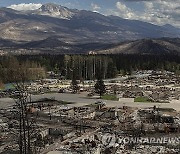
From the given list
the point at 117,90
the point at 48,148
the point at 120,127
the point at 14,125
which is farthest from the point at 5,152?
the point at 117,90

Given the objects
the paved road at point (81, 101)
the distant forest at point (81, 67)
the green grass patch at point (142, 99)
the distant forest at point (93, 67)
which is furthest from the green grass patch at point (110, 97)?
the distant forest at point (93, 67)

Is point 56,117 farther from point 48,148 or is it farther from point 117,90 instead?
point 117,90

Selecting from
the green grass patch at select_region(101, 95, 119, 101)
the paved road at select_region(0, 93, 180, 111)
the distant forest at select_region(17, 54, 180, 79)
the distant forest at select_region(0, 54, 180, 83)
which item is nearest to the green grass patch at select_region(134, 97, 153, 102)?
the paved road at select_region(0, 93, 180, 111)

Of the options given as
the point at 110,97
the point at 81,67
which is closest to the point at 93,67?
the point at 81,67

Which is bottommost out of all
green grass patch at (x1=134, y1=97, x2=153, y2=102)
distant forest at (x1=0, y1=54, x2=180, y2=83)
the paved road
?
the paved road

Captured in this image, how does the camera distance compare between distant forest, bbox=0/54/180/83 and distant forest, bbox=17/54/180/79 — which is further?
distant forest, bbox=17/54/180/79

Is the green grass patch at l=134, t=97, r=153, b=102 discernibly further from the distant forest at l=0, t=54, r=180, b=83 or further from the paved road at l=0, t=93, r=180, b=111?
the distant forest at l=0, t=54, r=180, b=83

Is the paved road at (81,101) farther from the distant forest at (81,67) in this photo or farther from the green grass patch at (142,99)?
the distant forest at (81,67)

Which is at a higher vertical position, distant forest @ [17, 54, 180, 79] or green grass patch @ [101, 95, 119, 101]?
distant forest @ [17, 54, 180, 79]

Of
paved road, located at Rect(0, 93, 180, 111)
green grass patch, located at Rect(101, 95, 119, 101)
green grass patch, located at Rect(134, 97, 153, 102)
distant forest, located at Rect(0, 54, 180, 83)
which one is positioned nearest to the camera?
paved road, located at Rect(0, 93, 180, 111)

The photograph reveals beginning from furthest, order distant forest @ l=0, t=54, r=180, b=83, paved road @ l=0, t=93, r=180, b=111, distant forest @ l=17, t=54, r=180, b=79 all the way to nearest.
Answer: distant forest @ l=17, t=54, r=180, b=79 → distant forest @ l=0, t=54, r=180, b=83 → paved road @ l=0, t=93, r=180, b=111

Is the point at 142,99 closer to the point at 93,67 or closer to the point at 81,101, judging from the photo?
the point at 81,101

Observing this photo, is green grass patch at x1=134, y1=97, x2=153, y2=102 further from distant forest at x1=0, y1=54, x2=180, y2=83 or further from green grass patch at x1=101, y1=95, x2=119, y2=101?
distant forest at x1=0, y1=54, x2=180, y2=83
